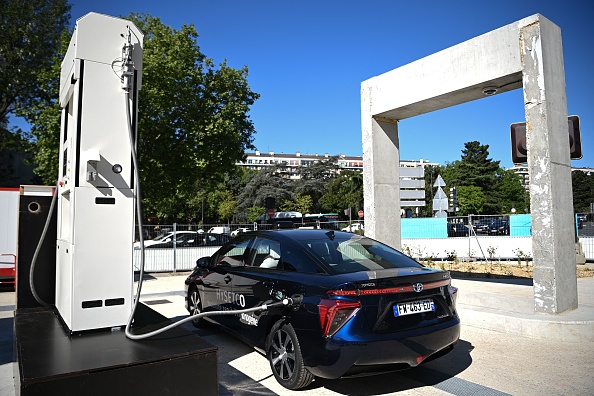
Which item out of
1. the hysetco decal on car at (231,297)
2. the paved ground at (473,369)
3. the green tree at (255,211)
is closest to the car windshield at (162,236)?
the paved ground at (473,369)

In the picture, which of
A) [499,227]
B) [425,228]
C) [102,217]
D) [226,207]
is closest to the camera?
[102,217]

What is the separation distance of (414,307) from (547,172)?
3796 mm

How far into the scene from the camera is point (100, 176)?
331 cm

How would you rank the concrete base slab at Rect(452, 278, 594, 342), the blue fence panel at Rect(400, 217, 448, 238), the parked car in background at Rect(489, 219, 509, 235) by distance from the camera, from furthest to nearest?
→ the blue fence panel at Rect(400, 217, 448, 238) → the parked car in background at Rect(489, 219, 509, 235) → the concrete base slab at Rect(452, 278, 594, 342)

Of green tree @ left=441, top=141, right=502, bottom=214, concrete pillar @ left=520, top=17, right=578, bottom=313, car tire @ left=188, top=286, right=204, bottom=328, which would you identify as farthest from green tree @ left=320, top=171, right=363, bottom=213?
car tire @ left=188, top=286, right=204, bottom=328

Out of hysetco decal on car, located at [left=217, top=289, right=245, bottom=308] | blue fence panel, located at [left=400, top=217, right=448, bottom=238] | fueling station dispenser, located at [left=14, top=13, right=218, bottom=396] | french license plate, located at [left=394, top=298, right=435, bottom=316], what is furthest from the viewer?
blue fence panel, located at [left=400, top=217, right=448, bottom=238]

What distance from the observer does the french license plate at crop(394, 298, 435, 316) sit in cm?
386

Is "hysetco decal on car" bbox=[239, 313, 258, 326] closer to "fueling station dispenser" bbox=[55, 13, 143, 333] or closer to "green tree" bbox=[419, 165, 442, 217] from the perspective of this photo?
"fueling station dispenser" bbox=[55, 13, 143, 333]

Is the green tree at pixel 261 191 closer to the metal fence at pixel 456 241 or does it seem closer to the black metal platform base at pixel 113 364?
the metal fence at pixel 456 241

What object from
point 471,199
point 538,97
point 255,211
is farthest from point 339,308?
point 471,199

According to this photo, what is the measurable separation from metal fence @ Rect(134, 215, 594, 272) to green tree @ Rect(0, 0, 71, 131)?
42.9 ft

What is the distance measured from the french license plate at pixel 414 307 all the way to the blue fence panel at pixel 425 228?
1742 centimetres

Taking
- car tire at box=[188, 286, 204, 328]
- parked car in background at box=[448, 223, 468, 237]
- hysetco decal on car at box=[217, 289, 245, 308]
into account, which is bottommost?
car tire at box=[188, 286, 204, 328]

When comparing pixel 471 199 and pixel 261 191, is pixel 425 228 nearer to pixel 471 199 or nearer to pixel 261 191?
pixel 261 191
